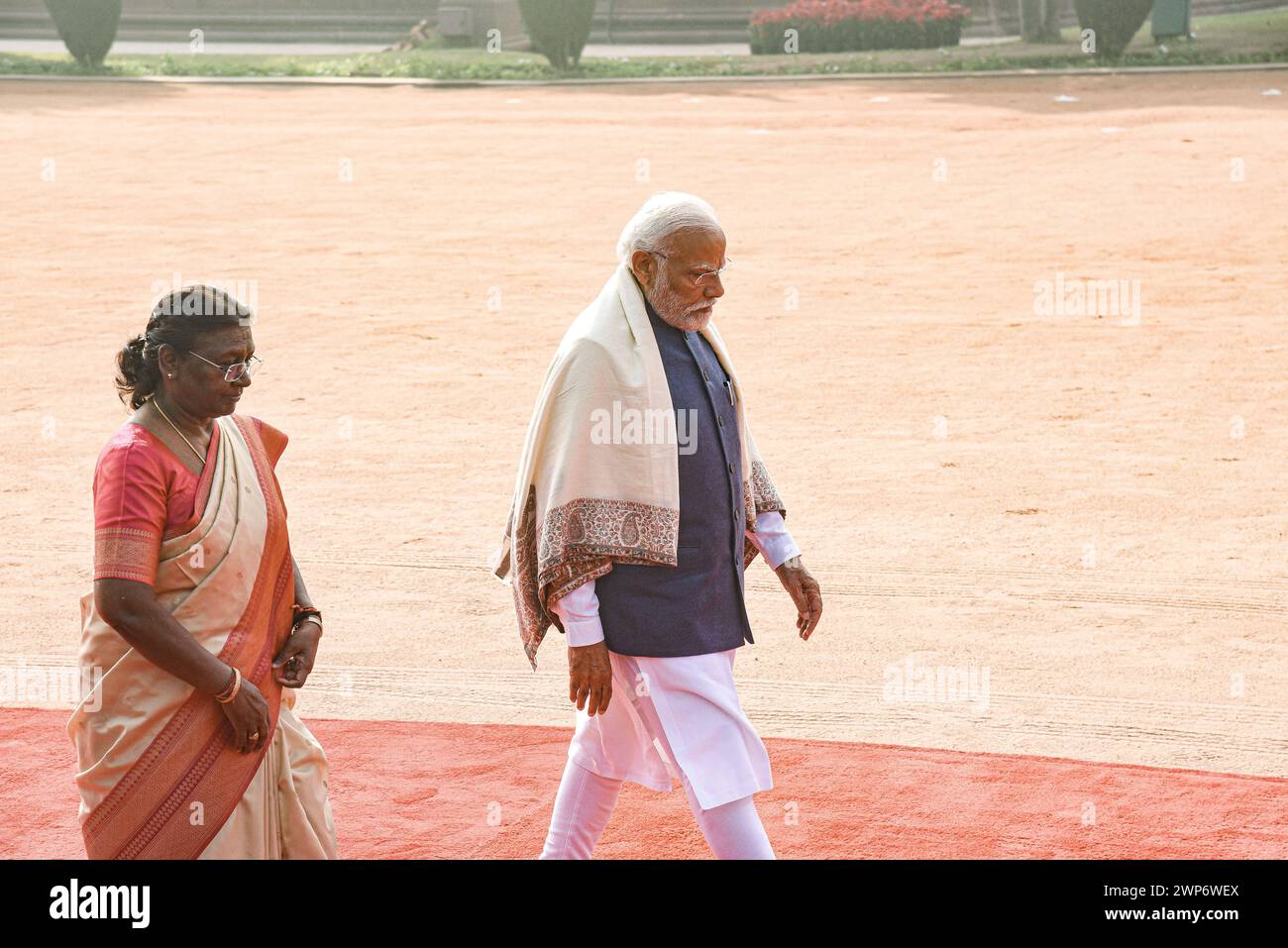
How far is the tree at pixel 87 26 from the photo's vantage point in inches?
1328

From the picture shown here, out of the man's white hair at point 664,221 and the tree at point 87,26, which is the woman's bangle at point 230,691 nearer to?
the man's white hair at point 664,221

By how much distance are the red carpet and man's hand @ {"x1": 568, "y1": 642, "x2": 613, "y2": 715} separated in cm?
116

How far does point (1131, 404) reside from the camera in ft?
38.7

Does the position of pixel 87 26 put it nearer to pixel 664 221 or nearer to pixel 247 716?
pixel 664 221

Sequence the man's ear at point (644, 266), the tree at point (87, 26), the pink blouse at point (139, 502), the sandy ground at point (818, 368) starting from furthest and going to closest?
the tree at point (87, 26), the sandy ground at point (818, 368), the man's ear at point (644, 266), the pink blouse at point (139, 502)

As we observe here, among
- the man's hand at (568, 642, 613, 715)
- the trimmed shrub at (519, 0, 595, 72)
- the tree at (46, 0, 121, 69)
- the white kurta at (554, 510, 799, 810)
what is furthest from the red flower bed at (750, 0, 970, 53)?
the man's hand at (568, 642, 613, 715)

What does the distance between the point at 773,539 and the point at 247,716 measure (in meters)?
1.52

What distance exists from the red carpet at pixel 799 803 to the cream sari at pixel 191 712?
123cm

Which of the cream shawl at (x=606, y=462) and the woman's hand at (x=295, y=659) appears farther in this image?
the cream shawl at (x=606, y=462)

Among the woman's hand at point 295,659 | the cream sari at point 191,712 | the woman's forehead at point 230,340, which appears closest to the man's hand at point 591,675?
the woman's hand at point 295,659

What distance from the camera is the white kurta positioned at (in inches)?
161

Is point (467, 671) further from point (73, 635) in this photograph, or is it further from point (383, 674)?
point (73, 635)
